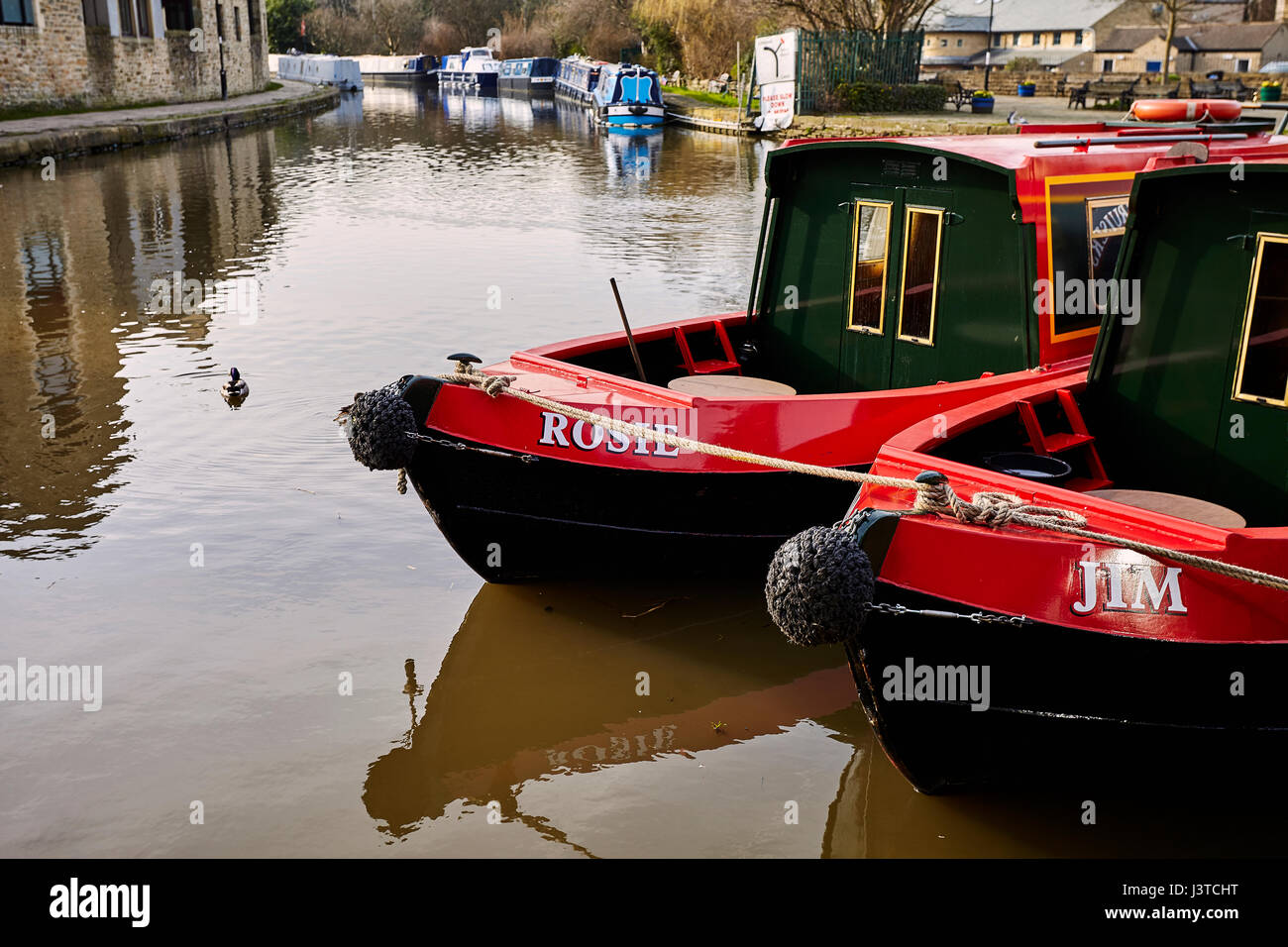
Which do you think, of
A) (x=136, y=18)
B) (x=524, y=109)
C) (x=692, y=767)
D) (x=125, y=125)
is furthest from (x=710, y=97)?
(x=692, y=767)

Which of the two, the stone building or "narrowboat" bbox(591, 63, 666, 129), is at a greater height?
the stone building

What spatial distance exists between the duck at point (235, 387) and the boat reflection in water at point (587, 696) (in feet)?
13.0

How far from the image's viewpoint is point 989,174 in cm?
648

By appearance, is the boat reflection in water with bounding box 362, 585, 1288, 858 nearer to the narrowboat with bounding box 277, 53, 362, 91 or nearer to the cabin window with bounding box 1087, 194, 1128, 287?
the cabin window with bounding box 1087, 194, 1128, 287

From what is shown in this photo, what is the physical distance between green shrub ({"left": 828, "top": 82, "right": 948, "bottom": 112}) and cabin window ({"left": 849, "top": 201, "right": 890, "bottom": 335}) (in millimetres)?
29199

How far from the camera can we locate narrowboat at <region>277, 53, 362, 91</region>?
61219mm

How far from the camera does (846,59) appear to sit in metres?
35.3

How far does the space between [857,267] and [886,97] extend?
1185 inches

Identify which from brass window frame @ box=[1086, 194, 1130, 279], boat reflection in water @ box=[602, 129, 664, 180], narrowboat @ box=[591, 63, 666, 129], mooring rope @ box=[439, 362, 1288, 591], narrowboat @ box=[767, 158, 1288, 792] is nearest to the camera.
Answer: mooring rope @ box=[439, 362, 1288, 591]

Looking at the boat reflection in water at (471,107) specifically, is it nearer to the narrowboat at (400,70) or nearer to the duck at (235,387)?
the narrowboat at (400,70)

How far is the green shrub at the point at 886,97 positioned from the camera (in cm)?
3459

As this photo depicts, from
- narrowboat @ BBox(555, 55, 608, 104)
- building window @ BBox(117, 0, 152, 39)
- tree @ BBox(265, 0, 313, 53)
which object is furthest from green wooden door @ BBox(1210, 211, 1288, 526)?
tree @ BBox(265, 0, 313, 53)

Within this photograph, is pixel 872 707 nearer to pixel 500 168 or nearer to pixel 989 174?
pixel 989 174

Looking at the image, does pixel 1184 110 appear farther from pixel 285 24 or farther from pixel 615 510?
pixel 285 24
